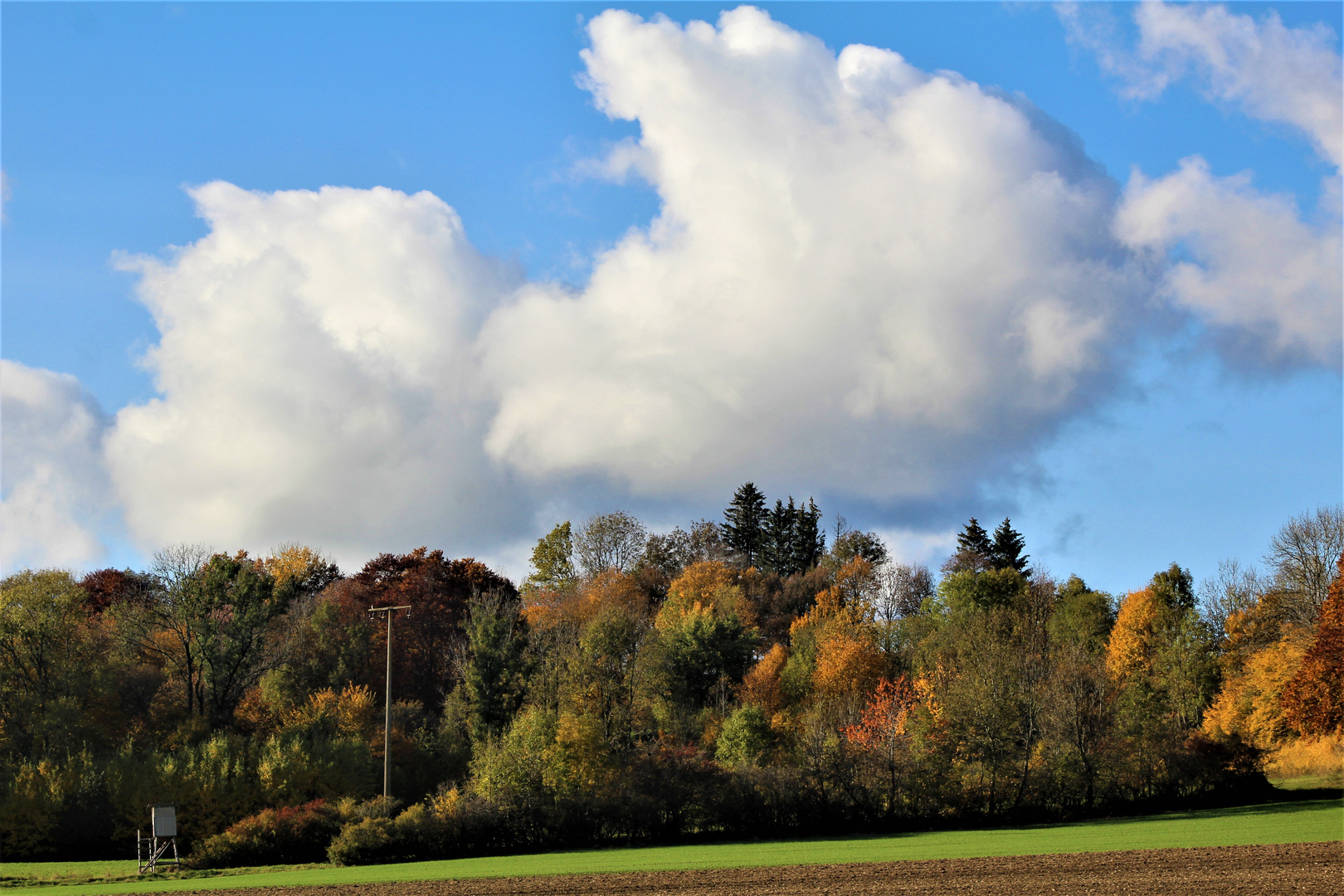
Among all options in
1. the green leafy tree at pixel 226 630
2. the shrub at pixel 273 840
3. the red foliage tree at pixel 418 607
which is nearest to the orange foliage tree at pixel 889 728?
the shrub at pixel 273 840

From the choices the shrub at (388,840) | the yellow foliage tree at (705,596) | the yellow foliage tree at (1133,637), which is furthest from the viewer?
the yellow foliage tree at (705,596)

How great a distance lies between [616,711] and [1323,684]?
36838 mm

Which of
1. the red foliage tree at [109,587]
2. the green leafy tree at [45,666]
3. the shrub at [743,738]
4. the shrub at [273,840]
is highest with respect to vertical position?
the red foliage tree at [109,587]

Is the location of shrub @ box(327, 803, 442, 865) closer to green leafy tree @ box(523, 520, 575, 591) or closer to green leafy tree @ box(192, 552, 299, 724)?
green leafy tree @ box(192, 552, 299, 724)

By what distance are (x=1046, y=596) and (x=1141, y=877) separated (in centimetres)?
5656

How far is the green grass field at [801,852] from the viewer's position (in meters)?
35.7

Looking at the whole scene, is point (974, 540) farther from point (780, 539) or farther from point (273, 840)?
point (273, 840)

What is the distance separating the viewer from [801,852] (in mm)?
39562

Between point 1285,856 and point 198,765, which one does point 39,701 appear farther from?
point 1285,856

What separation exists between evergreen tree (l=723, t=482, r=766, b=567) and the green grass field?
227ft

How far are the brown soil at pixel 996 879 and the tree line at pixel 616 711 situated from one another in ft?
45.6

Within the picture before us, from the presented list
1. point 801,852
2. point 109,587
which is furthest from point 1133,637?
point 109,587

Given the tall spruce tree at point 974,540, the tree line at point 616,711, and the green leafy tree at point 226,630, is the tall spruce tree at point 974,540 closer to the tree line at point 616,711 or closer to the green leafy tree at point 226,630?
the tree line at point 616,711

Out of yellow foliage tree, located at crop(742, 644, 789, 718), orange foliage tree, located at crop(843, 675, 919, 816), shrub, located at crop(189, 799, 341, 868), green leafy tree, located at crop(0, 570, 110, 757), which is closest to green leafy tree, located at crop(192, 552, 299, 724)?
green leafy tree, located at crop(0, 570, 110, 757)
